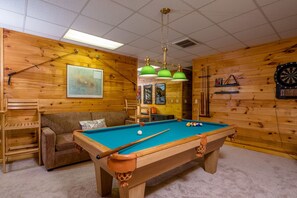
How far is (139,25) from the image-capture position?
277cm

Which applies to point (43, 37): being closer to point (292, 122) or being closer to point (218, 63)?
point (218, 63)

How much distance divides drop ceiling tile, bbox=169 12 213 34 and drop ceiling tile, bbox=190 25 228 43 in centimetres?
16

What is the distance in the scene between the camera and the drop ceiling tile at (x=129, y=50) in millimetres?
3918

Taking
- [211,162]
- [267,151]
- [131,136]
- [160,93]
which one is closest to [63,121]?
[131,136]

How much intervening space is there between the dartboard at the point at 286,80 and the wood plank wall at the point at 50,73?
390 cm

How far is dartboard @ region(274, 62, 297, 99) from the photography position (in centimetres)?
324

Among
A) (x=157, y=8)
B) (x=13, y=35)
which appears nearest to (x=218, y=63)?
→ (x=157, y=8)

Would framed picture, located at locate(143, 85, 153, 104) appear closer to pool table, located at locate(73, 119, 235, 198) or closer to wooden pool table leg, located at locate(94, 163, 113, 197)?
pool table, located at locate(73, 119, 235, 198)

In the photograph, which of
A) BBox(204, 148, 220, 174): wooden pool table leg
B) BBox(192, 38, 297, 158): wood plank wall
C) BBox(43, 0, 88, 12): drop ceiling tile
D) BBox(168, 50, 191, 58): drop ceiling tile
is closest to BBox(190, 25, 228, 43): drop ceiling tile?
BBox(168, 50, 191, 58): drop ceiling tile

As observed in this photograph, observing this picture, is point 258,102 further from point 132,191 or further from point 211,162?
point 132,191

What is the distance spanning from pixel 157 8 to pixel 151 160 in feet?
6.83

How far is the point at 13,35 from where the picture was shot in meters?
3.00

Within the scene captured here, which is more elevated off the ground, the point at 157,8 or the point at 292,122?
the point at 157,8

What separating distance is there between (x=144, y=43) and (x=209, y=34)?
1437 mm
